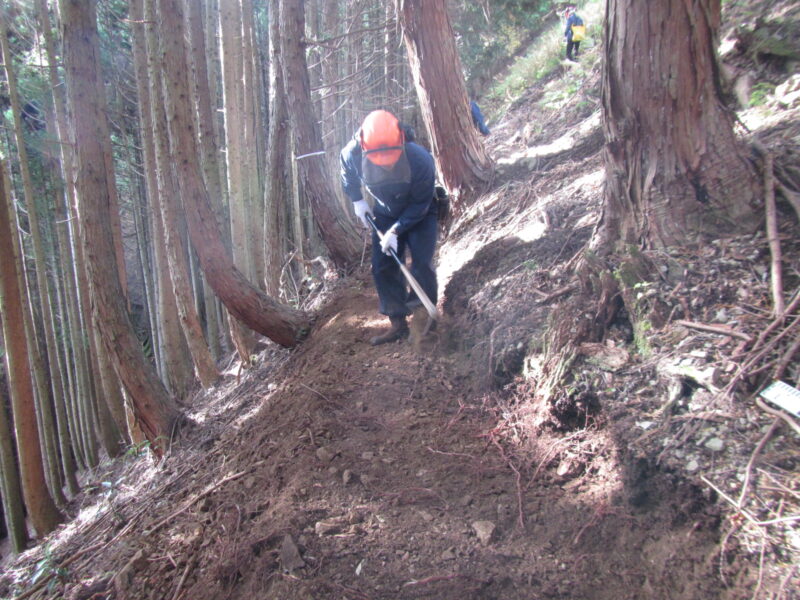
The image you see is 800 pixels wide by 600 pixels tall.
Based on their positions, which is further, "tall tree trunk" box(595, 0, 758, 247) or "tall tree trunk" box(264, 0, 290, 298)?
"tall tree trunk" box(264, 0, 290, 298)

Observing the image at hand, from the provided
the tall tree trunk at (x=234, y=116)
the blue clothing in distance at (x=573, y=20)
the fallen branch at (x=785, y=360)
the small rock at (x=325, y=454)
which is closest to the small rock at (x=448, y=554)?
the small rock at (x=325, y=454)

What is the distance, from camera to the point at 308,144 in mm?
6848

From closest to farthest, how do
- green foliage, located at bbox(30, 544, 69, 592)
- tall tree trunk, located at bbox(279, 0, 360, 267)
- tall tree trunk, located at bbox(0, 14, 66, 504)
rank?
green foliage, located at bbox(30, 544, 69, 592) < tall tree trunk, located at bbox(279, 0, 360, 267) < tall tree trunk, located at bbox(0, 14, 66, 504)

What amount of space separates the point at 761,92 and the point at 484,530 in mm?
4369

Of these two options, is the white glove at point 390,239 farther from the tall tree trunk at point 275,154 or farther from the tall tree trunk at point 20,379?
the tall tree trunk at point 20,379

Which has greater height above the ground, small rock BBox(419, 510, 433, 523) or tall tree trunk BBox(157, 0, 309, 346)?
tall tree trunk BBox(157, 0, 309, 346)

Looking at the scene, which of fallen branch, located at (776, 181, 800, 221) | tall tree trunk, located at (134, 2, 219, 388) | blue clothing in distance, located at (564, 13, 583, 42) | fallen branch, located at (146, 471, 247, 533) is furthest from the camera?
blue clothing in distance, located at (564, 13, 583, 42)

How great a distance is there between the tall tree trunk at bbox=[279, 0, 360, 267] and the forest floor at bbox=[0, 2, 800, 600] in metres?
2.55

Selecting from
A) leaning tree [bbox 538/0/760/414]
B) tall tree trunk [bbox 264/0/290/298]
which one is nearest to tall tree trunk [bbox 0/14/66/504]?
tall tree trunk [bbox 264/0/290/298]

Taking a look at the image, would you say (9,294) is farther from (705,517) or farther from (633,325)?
(705,517)

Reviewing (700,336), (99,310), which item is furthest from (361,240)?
(700,336)

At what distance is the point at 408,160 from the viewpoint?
14.9 ft

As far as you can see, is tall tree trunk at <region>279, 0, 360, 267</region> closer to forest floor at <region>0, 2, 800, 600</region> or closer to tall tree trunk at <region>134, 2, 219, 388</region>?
tall tree trunk at <region>134, 2, 219, 388</region>

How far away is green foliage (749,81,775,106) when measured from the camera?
4.44 meters
